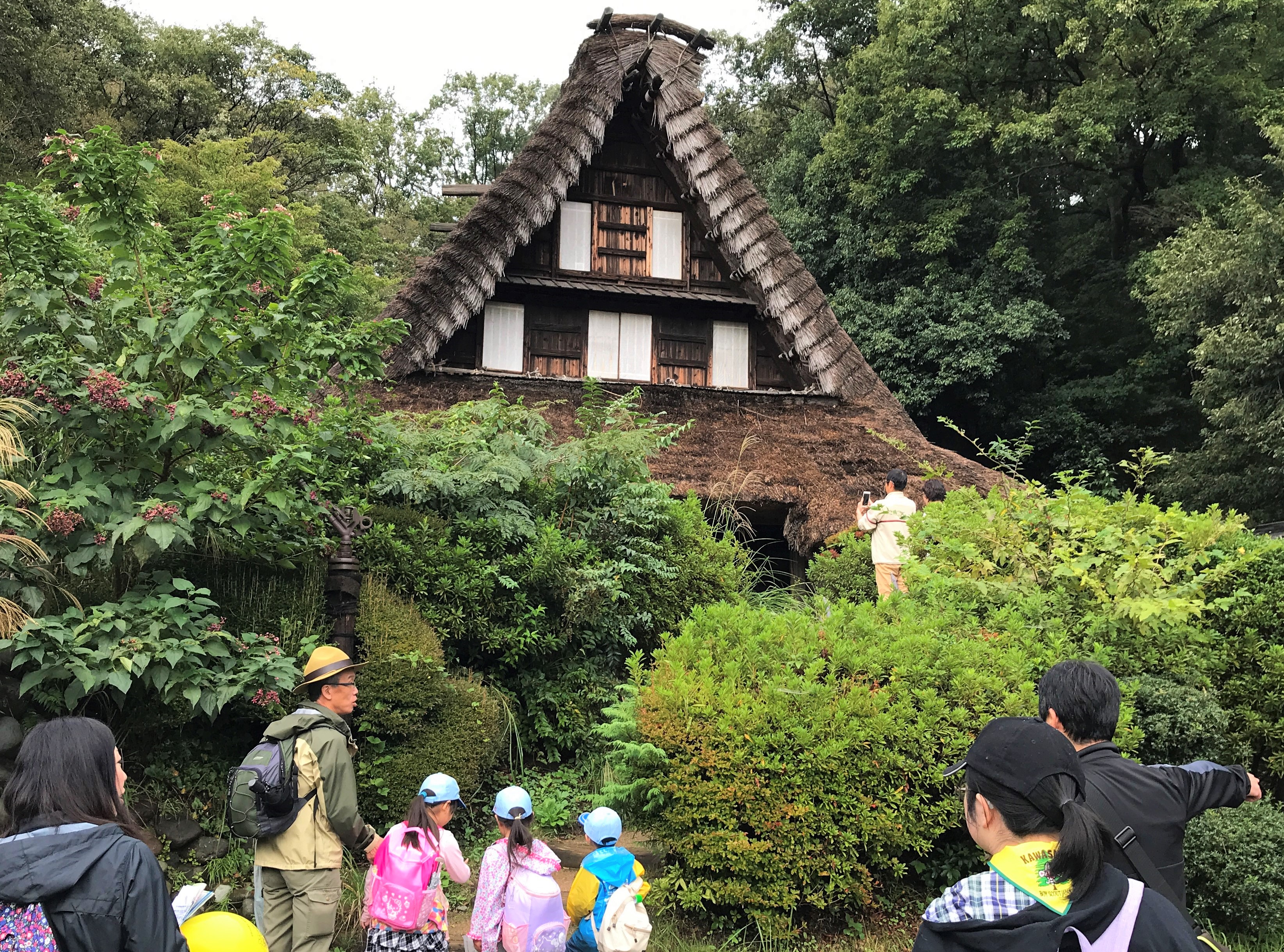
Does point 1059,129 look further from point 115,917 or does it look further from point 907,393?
point 115,917

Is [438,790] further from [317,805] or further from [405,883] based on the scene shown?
[317,805]

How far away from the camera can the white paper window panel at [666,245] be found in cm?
1404

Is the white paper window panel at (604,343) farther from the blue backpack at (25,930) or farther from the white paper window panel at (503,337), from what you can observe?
the blue backpack at (25,930)

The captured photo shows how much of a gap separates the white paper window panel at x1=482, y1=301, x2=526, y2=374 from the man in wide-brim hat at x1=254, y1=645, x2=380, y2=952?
9465 millimetres

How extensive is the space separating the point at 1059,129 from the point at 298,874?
21973 mm

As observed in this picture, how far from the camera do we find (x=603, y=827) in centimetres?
412

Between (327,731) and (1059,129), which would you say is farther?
(1059,129)

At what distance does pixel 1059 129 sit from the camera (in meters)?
20.9

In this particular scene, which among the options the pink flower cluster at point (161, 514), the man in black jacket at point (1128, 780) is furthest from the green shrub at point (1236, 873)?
the pink flower cluster at point (161, 514)

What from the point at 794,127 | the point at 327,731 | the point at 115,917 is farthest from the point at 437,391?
the point at 794,127

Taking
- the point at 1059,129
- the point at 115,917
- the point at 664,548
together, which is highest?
the point at 1059,129

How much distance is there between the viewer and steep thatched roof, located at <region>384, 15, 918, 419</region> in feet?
41.3

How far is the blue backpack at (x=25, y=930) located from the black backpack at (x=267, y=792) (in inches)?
62.4

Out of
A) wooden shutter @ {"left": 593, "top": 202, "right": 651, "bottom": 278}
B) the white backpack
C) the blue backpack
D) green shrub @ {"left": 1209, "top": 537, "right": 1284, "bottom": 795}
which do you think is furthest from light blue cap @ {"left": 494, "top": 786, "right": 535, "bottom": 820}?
wooden shutter @ {"left": 593, "top": 202, "right": 651, "bottom": 278}
